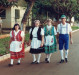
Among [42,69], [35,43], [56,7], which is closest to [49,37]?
[35,43]

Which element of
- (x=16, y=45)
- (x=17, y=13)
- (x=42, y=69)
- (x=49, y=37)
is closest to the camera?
(x=42, y=69)

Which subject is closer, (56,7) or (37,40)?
(37,40)

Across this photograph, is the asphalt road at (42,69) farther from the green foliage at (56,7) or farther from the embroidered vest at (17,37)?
the green foliage at (56,7)

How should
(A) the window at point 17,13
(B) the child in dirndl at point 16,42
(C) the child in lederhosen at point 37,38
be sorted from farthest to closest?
(A) the window at point 17,13 < (C) the child in lederhosen at point 37,38 < (B) the child in dirndl at point 16,42

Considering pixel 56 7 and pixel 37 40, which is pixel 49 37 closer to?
pixel 37 40

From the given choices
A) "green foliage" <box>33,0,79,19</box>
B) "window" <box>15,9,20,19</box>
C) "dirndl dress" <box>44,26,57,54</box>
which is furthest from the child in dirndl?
"window" <box>15,9,20,19</box>

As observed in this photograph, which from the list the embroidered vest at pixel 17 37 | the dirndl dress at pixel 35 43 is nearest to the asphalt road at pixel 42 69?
the dirndl dress at pixel 35 43

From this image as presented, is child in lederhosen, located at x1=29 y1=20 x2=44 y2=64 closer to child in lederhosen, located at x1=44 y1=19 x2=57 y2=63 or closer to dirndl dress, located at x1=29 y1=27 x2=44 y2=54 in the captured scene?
dirndl dress, located at x1=29 y1=27 x2=44 y2=54

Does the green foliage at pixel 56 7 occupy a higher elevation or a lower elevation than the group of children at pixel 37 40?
higher

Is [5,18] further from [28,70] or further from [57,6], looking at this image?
[28,70]

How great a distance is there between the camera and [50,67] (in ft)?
26.5

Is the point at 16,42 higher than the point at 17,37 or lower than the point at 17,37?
lower

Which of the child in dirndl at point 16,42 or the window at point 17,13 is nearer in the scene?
the child in dirndl at point 16,42

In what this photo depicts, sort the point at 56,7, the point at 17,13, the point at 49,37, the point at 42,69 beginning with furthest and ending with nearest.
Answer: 1. the point at 17,13
2. the point at 56,7
3. the point at 49,37
4. the point at 42,69
